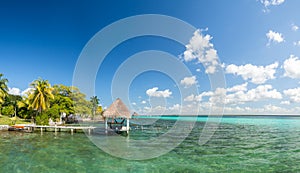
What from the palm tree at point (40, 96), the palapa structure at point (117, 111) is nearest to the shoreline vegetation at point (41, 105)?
the palm tree at point (40, 96)

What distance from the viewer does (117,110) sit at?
73.7 feet

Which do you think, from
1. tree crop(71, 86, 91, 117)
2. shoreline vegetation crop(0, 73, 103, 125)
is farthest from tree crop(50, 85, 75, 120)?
tree crop(71, 86, 91, 117)

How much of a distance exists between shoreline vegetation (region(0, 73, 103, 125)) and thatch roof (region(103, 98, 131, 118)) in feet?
36.5

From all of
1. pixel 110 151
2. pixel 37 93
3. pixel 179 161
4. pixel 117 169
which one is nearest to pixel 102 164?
pixel 117 169

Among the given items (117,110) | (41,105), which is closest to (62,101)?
(41,105)

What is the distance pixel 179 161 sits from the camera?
12.1 meters

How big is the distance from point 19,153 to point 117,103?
1125 cm

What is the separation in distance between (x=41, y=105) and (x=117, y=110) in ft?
46.5

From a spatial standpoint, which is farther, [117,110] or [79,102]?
[79,102]

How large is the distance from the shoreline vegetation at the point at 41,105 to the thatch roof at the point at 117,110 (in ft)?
36.5

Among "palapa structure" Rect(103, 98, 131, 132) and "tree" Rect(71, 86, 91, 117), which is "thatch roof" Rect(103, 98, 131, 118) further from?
"tree" Rect(71, 86, 91, 117)

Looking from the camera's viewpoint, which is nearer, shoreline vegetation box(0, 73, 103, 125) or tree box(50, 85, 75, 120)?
shoreline vegetation box(0, 73, 103, 125)

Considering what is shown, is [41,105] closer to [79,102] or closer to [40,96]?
[40,96]

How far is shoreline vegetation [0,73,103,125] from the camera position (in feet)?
97.3
